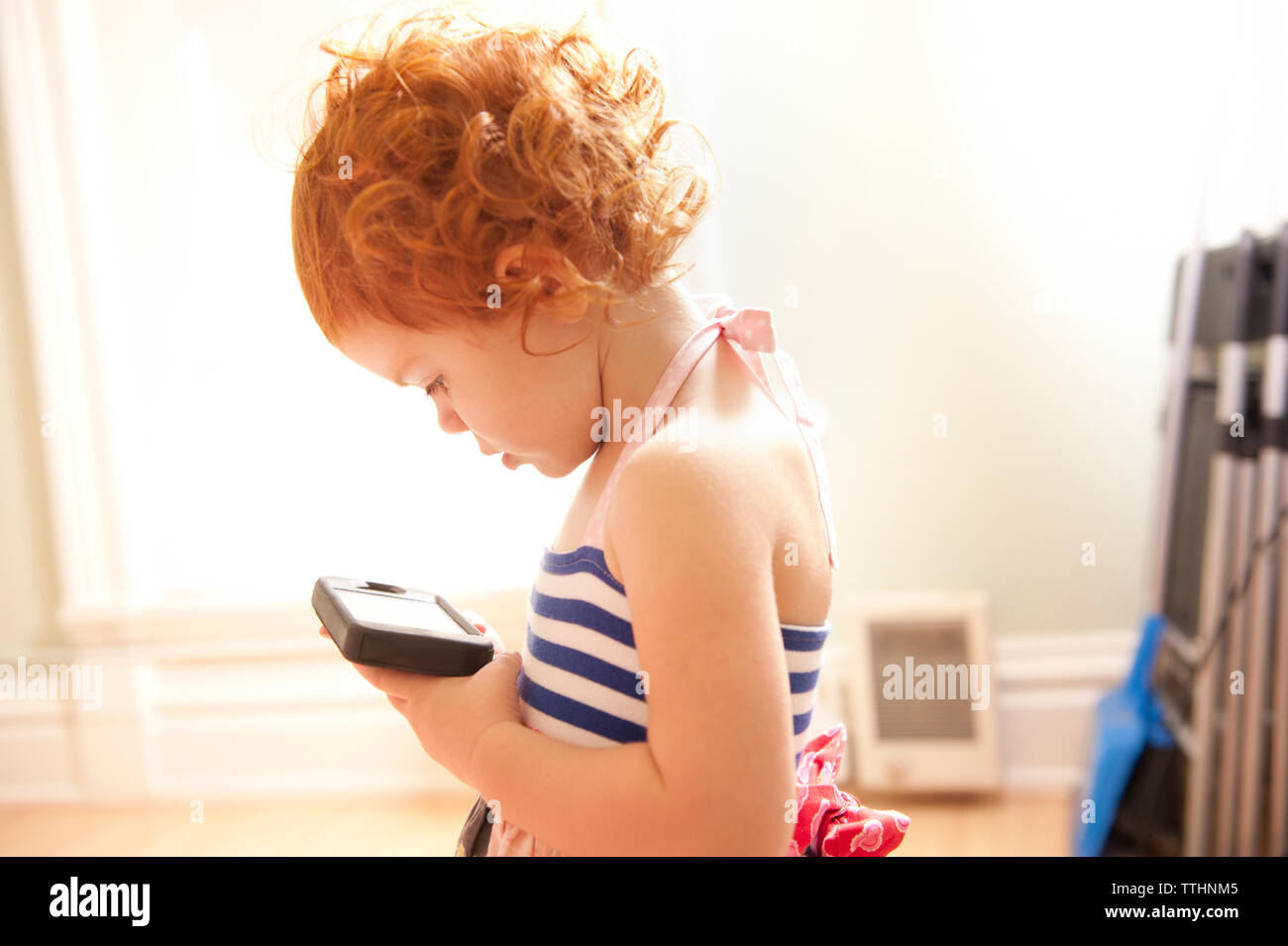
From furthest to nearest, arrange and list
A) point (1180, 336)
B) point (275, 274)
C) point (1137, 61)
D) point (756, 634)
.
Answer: point (275, 274) < point (1137, 61) < point (1180, 336) < point (756, 634)

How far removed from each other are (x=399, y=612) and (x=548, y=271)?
25 centimetres

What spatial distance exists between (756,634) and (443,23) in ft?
1.38

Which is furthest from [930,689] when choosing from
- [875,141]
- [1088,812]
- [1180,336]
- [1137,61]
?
[1137,61]

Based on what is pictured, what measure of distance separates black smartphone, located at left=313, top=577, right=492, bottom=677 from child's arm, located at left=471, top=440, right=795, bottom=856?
162mm

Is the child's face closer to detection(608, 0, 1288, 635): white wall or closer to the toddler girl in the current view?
the toddler girl

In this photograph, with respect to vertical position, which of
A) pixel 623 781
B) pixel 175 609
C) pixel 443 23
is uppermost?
pixel 443 23

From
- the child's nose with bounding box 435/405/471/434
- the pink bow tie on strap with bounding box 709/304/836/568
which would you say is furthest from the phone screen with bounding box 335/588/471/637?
the pink bow tie on strap with bounding box 709/304/836/568

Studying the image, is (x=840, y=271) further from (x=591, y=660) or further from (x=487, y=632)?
(x=591, y=660)

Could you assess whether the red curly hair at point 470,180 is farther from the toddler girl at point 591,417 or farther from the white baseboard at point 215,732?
the white baseboard at point 215,732

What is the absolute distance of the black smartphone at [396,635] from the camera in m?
0.64

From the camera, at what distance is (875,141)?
→ 179 centimetres

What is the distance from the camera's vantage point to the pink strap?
A: 595 mm

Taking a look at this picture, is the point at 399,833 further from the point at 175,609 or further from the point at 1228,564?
the point at 1228,564

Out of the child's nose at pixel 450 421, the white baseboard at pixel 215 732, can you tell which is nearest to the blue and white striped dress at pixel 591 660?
the child's nose at pixel 450 421
